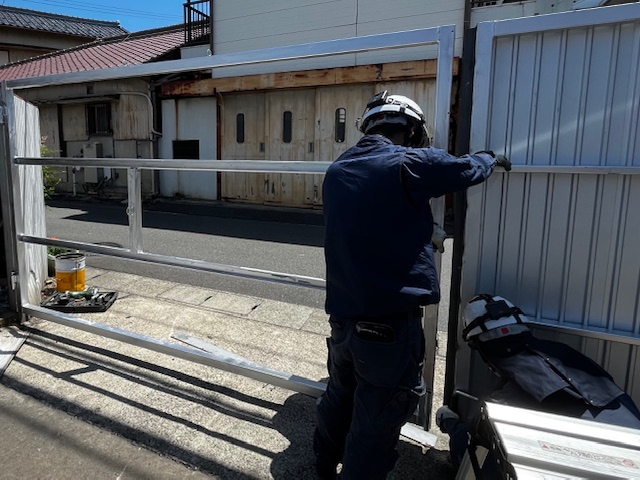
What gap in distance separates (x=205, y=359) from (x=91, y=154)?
14.0 meters

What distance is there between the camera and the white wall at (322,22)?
970 cm

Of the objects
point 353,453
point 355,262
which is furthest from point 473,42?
point 353,453

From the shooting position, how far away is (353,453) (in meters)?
1.77

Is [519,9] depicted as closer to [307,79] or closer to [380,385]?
[307,79]

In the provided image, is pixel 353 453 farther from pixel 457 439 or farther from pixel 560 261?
pixel 560 261

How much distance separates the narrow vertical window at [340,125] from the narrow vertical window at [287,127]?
135 centimetres

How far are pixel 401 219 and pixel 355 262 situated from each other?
24 centimetres

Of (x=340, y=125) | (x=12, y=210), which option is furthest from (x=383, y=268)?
(x=340, y=125)

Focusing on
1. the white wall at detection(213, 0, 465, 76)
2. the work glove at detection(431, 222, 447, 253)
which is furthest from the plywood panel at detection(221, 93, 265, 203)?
the work glove at detection(431, 222, 447, 253)

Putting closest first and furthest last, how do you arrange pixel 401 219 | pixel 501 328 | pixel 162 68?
pixel 401 219, pixel 501 328, pixel 162 68

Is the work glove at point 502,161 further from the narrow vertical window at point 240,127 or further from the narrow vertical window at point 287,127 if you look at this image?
the narrow vertical window at point 240,127

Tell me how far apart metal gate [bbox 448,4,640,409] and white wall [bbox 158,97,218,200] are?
11.1 m

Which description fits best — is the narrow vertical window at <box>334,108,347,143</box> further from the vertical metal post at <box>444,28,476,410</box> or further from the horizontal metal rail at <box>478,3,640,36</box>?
the horizontal metal rail at <box>478,3,640,36</box>

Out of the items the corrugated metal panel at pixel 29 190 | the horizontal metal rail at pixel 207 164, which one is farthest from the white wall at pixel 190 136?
the horizontal metal rail at pixel 207 164
